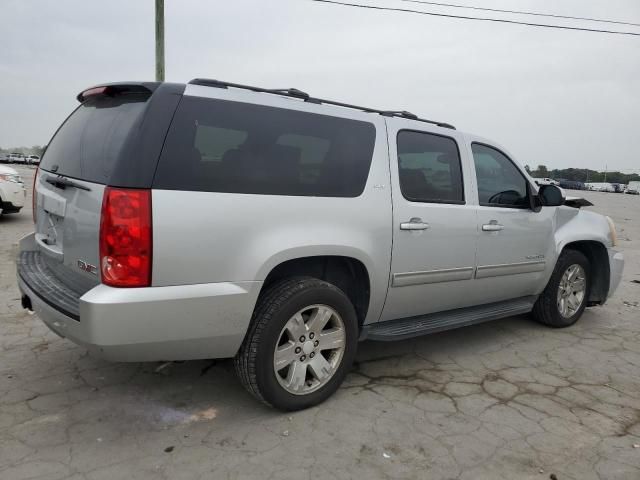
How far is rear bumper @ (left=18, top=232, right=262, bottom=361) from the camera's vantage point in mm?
2248

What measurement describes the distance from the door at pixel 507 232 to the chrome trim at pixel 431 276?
0.17m

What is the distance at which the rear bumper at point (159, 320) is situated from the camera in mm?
2248

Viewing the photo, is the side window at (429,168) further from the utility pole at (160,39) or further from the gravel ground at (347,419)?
the utility pole at (160,39)

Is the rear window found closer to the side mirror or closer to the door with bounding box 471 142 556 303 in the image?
the door with bounding box 471 142 556 303

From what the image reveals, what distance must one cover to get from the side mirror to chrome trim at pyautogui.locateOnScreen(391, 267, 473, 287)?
3.55 feet

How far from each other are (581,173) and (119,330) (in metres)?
116

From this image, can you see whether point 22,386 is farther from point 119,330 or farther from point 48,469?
point 119,330

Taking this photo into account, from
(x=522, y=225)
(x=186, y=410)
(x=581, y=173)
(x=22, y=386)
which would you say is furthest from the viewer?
(x=581, y=173)

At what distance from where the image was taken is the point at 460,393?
3230 mm

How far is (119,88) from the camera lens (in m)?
2.66

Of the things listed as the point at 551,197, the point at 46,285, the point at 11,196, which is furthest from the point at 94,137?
the point at 11,196

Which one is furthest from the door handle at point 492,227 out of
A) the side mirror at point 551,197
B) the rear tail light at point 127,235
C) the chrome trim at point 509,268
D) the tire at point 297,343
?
the rear tail light at point 127,235

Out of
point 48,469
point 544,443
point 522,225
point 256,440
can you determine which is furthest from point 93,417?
point 522,225

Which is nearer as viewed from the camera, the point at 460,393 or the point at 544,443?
the point at 544,443
